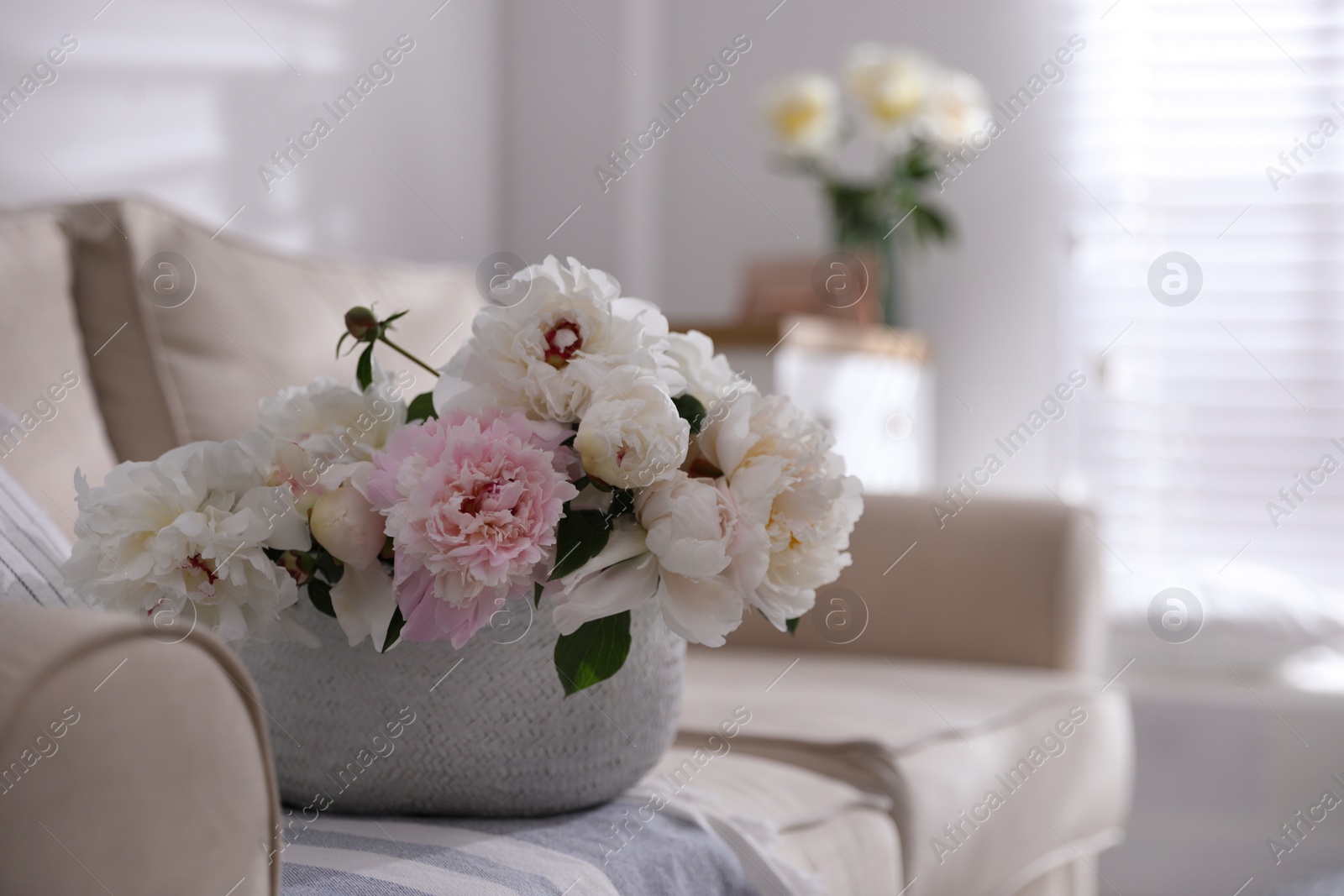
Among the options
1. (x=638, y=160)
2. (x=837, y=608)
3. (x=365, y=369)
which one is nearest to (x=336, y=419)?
(x=365, y=369)

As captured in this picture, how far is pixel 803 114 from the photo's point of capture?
2.35 meters

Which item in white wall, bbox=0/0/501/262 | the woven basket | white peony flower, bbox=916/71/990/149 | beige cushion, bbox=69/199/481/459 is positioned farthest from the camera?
white peony flower, bbox=916/71/990/149

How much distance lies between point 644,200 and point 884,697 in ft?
5.46

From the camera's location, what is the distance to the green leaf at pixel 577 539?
62cm

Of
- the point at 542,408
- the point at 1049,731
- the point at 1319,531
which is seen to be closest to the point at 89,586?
the point at 542,408

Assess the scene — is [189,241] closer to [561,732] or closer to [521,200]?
[561,732]

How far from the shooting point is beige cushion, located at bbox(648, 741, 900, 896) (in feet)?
2.76

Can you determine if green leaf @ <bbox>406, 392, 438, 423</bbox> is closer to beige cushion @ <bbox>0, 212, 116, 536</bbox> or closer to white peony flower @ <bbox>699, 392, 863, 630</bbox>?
white peony flower @ <bbox>699, 392, 863, 630</bbox>

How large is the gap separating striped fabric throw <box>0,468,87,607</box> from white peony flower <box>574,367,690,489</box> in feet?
0.96

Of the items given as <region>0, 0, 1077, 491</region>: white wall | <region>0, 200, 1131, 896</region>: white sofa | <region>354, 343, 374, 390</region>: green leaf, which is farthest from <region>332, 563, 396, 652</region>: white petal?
<region>0, 0, 1077, 491</region>: white wall

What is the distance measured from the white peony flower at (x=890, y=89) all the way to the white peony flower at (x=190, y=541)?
1925 mm

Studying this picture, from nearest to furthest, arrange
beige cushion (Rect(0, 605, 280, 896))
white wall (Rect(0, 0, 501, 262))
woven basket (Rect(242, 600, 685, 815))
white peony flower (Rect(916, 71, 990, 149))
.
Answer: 1. beige cushion (Rect(0, 605, 280, 896))
2. woven basket (Rect(242, 600, 685, 815))
3. white wall (Rect(0, 0, 501, 262))
4. white peony flower (Rect(916, 71, 990, 149))

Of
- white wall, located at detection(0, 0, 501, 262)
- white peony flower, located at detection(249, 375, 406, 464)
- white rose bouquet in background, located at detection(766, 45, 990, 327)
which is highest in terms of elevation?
white rose bouquet in background, located at detection(766, 45, 990, 327)

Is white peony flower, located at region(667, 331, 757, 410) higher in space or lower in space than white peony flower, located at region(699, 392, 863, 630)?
higher
